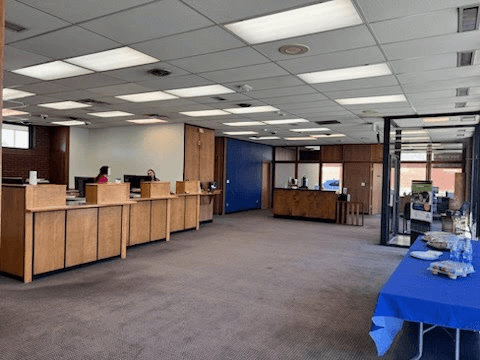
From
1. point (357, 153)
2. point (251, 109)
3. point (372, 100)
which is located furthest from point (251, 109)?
point (357, 153)

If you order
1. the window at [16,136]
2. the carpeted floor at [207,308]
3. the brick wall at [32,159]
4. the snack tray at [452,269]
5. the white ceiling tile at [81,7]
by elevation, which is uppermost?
the white ceiling tile at [81,7]

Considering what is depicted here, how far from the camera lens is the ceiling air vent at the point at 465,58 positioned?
423 cm

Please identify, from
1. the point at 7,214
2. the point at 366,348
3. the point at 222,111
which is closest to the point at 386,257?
the point at 366,348

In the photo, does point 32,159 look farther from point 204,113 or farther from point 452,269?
point 452,269

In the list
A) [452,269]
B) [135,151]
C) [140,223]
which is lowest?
[140,223]

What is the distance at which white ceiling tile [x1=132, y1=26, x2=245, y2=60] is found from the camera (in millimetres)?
3816

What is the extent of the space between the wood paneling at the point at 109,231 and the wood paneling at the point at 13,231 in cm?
125

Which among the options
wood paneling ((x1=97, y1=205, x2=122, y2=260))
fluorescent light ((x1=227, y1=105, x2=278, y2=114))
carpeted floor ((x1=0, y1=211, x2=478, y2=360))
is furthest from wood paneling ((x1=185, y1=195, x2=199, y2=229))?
wood paneling ((x1=97, y1=205, x2=122, y2=260))

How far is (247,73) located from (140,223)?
13.1 feet

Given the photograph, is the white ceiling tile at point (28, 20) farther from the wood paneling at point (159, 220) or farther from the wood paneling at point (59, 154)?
the wood paneling at point (59, 154)

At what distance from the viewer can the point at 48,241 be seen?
17.0 feet

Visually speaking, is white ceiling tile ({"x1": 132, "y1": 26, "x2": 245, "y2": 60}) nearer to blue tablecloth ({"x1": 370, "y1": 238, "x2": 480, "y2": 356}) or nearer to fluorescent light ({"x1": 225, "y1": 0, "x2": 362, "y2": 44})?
fluorescent light ({"x1": 225, "y1": 0, "x2": 362, "y2": 44})

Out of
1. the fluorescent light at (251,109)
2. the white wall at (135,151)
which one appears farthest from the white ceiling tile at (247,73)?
the white wall at (135,151)

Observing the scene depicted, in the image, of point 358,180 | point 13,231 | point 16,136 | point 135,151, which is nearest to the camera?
point 13,231
